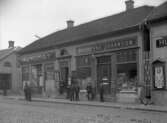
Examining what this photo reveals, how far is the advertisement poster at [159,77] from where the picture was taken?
2022 cm

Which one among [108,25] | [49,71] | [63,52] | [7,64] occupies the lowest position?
[49,71]

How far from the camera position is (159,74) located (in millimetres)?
20469

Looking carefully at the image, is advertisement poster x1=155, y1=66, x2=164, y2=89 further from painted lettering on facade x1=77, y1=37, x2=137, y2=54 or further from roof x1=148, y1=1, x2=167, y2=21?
roof x1=148, y1=1, x2=167, y2=21

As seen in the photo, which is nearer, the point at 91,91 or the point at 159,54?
the point at 159,54

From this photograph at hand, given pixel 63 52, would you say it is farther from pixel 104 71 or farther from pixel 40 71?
pixel 104 71

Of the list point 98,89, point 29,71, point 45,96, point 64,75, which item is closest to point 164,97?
point 98,89

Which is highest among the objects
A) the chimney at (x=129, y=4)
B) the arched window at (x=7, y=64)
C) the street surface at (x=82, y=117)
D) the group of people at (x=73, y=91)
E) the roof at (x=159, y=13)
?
the chimney at (x=129, y=4)

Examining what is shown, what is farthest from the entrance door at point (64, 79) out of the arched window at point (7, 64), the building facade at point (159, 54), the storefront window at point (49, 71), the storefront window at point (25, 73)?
the arched window at point (7, 64)

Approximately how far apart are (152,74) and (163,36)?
2604mm

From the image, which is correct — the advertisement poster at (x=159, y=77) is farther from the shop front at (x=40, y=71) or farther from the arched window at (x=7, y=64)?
the arched window at (x=7, y=64)

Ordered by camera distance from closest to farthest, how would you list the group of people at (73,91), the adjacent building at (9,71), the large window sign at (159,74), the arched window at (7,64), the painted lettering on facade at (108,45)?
the large window sign at (159,74) → the painted lettering on facade at (108,45) → the group of people at (73,91) → the adjacent building at (9,71) → the arched window at (7,64)

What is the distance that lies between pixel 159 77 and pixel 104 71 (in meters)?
5.52

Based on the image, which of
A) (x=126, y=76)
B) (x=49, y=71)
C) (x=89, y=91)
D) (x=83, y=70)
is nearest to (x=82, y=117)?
(x=126, y=76)

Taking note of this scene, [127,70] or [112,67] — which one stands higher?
[112,67]
